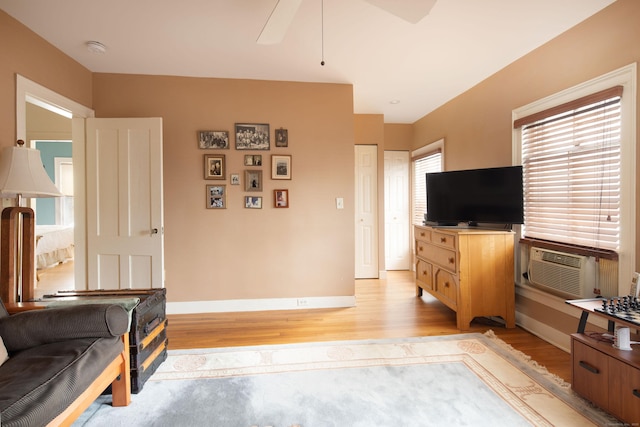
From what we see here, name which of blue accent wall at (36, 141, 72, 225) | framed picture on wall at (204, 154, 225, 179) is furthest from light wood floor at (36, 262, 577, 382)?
blue accent wall at (36, 141, 72, 225)

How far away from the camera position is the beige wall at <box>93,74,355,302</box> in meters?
3.31

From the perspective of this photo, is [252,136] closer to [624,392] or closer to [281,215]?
[281,215]

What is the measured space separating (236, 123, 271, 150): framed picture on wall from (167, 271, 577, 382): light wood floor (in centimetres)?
186

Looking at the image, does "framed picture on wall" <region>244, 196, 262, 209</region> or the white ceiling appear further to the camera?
"framed picture on wall" <region>244, 196, 262, 209</region>

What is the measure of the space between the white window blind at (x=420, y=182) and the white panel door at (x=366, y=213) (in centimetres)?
81

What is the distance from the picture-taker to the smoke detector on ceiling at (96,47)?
2.62 meters

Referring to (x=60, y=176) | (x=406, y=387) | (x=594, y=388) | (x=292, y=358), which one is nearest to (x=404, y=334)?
(x=406, y=387)

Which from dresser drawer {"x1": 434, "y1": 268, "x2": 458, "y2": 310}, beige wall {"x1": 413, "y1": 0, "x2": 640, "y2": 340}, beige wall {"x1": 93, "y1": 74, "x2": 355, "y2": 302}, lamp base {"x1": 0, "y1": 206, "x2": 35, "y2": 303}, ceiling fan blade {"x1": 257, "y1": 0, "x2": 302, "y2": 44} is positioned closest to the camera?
ceiling fan blade {"x1": 257, "y1": 0, "x2": 302, "y2": 44}

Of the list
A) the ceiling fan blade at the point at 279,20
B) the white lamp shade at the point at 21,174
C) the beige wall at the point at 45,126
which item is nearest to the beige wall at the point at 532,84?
the ceiling fan blade at the point at 279,20

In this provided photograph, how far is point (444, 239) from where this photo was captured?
10.3 feet

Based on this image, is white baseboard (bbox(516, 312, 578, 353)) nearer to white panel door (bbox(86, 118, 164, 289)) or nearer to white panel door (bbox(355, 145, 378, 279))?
white panel door (bbox(355, 145, 378, 279))

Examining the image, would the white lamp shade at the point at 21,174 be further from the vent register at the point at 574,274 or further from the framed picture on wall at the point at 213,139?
the vent register at the point at 574,274

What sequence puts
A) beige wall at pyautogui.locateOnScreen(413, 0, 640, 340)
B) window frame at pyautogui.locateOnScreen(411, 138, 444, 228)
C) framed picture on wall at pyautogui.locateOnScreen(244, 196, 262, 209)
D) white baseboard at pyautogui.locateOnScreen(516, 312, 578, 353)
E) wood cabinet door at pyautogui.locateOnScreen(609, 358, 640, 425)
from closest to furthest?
wood cabinet door at pyautogui.locateOnScreen(609, 358, 640, 425)
beige wall at pyautogui.locateOnScreen(413, 0, 640, 340)
white baseboard at pyautogui.locateOnScreen(516, 312, 578, 353)
framed picture on wall at pyautogui.locateOnScreen(244, 196, 262, 209)
window frame at pyautogui.locateOnScreen(411, 138, 444, 228)

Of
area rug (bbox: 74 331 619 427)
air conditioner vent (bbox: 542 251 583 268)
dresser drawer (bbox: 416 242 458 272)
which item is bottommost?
area rug (bbox: 74 331 619 427)
